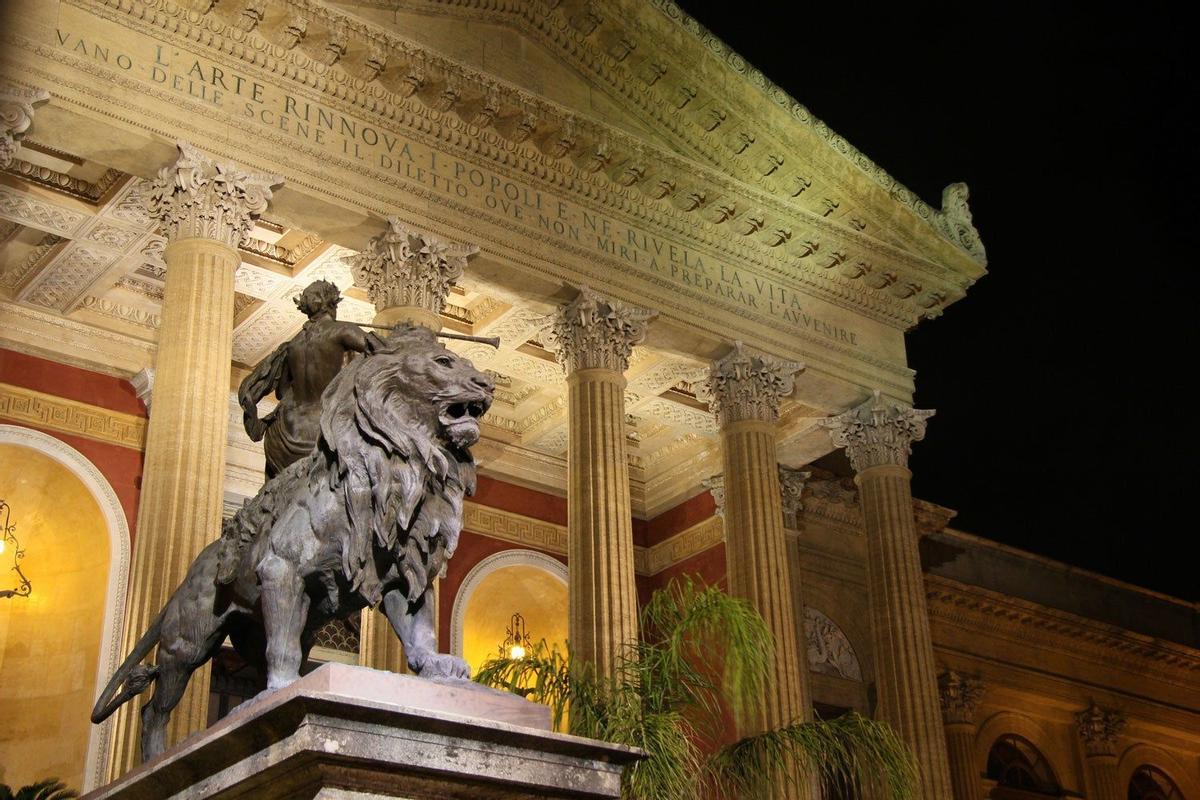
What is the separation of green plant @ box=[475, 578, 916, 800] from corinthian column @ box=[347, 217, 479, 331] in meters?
4.26

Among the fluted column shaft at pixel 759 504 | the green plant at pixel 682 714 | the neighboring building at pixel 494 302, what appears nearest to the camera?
the green plant at pixel 682 714

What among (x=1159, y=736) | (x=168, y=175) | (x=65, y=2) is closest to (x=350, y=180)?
(x=168, y=175)

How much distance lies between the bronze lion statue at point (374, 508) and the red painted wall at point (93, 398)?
497 inches

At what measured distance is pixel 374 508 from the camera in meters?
5.35

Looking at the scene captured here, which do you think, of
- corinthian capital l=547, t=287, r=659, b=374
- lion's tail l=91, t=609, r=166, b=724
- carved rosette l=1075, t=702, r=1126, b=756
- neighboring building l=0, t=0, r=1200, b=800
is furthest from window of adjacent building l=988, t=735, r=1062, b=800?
lion's tail l=91, t=609, r=166, b=724

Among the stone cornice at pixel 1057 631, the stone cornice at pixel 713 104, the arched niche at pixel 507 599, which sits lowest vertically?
the arched niche at pixel 507 599

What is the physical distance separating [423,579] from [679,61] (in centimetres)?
1402

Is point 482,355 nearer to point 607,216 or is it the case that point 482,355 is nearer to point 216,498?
point 607,216

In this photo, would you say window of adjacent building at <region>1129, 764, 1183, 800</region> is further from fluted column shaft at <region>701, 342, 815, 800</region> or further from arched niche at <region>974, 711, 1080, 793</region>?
fluted column shaft at <region>701, 342, 815, 800</region>

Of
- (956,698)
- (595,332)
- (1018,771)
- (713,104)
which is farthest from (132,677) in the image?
(1018,771)

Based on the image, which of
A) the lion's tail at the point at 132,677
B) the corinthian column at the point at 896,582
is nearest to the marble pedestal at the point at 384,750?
the lion's tail at the point at 132,677

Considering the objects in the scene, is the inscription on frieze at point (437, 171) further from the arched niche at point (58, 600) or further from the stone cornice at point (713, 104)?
the arched niche at point (58, 600)

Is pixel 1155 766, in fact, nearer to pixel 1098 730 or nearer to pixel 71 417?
pixel 1098 730

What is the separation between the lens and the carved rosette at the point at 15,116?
13062 mm
